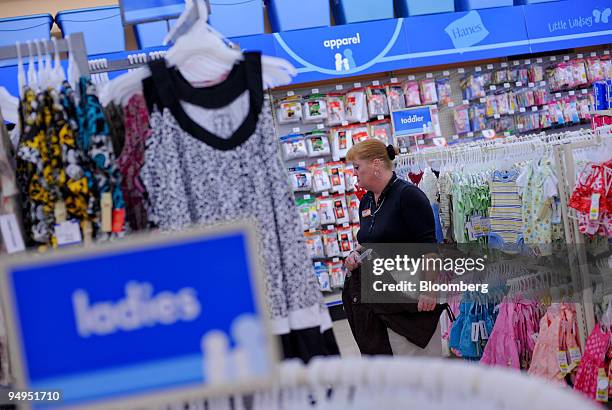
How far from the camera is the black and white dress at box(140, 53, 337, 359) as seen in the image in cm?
187

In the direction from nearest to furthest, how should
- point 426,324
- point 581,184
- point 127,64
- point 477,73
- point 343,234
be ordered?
point 127,64 → point 426,324 → point 581,184 → point 343,234 → point 477,73

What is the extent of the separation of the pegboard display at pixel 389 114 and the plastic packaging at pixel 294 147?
0.03 ft

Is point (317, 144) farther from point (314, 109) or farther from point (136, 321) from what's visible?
point (136, 321)

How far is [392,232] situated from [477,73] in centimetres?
511

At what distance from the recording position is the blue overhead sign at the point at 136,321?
3.08 ft

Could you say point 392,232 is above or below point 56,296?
below

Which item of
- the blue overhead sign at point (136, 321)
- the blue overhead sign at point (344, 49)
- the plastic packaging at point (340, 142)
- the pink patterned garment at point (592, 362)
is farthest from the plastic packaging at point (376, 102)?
the blue overhead sign at point (136, 321)

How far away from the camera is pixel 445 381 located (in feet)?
3.25

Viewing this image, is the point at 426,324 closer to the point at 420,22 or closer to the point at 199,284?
the point at 199,284

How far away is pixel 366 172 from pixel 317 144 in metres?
3.71

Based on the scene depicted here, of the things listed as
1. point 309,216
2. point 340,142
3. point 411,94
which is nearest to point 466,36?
point 411,94

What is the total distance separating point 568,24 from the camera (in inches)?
314

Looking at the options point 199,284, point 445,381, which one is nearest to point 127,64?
point 199,284

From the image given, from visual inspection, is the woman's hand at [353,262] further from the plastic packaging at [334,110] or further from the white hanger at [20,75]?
the plastic packaging at [334,110]
